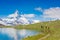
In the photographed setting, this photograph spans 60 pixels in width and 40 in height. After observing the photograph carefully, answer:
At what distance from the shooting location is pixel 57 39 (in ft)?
257

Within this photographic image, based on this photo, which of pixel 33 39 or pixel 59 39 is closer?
pixel 59 39

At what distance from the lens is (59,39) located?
77250 mm

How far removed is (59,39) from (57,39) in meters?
1.28

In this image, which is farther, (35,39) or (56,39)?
(35,39)

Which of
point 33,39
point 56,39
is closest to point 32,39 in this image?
point 33,39

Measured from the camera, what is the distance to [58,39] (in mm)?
77750

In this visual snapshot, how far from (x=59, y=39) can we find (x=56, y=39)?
58.6 inches

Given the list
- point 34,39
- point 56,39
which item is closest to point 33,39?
point 34,39

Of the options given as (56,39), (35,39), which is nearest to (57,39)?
(56,39)

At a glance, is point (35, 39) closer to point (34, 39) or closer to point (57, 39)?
point (34, 39)

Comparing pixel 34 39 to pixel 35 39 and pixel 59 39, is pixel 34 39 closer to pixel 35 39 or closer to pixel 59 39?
pixel 35 39

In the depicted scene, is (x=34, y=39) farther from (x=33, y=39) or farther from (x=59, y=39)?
(x=59, y=39)

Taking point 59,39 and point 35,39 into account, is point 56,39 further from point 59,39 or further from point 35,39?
point 35,39

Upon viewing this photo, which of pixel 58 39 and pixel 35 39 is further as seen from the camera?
pixel 35 39
